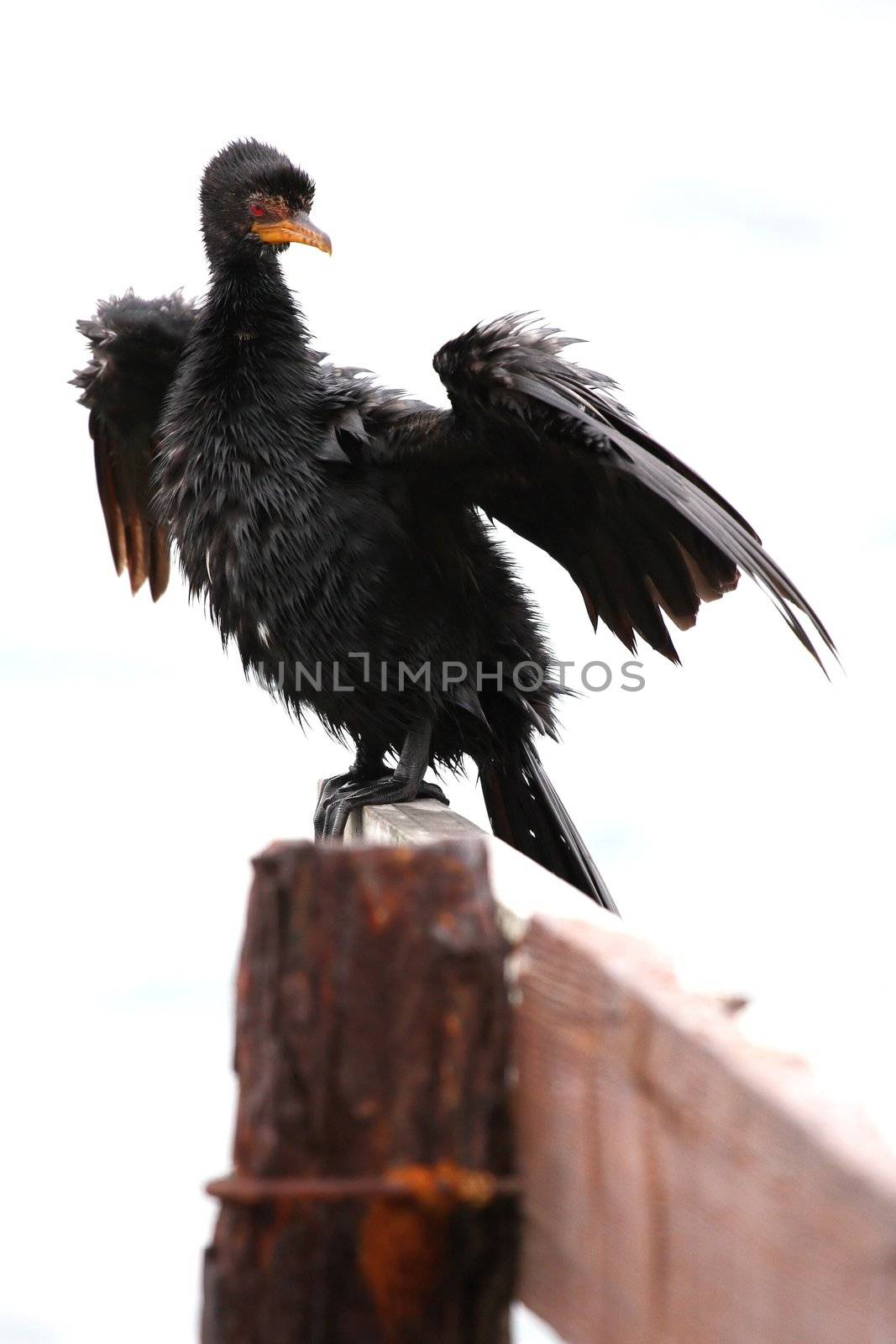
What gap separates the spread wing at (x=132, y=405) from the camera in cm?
351

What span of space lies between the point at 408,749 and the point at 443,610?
27 cm

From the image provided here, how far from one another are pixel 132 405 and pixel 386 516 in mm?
880

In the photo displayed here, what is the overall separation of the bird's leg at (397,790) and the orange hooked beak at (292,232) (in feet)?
3.18

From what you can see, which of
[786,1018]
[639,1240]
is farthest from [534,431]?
[639,1240]

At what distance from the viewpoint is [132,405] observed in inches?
143

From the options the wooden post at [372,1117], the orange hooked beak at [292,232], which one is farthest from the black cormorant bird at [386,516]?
the wooden post at [372,1117]

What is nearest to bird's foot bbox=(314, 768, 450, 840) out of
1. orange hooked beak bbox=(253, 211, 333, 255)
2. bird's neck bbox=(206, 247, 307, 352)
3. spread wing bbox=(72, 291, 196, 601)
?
spread wing bbox=(72, 291, 196, 601)

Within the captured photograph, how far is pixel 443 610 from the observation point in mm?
3104

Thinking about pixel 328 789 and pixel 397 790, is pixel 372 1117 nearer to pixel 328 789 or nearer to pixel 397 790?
pixel 397 790

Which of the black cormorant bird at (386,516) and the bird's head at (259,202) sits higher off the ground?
the bird's head at (259,202)

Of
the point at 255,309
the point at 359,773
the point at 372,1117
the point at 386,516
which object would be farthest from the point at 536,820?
the point at 372,1117

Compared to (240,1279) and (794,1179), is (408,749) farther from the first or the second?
(794,1179)

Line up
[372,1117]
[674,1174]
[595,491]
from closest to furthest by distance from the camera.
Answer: [674,1174], [372,1117], [595,491]

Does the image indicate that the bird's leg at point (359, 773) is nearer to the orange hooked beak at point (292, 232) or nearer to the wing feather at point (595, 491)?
the wing feather at point (595, 491)
